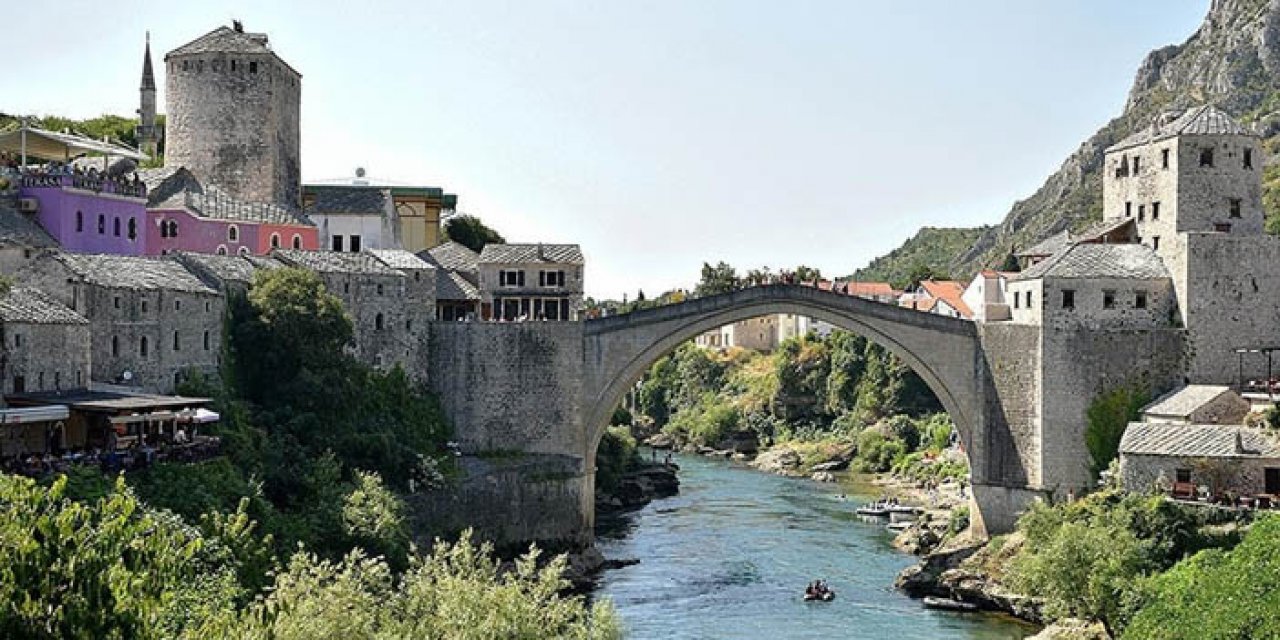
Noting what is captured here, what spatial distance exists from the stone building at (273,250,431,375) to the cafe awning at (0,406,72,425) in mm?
15224

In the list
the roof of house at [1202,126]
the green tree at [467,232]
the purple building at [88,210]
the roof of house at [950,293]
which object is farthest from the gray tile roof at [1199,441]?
the green tree at [467,232]

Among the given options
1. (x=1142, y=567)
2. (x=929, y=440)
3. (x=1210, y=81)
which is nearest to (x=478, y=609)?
(x=1142, y=567)

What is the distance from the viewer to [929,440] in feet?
267

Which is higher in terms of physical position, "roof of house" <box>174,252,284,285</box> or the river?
"roof of house" <box>174,252,284,285</box>

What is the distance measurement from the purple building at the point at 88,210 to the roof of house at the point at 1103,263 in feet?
93.6

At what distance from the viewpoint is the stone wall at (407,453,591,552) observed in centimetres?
4869

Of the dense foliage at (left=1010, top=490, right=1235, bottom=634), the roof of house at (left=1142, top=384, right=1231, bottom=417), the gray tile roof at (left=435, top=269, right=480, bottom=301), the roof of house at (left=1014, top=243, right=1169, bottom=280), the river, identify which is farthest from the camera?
the gray tile roof at (left=435, top=269, right=480, bottom=301)

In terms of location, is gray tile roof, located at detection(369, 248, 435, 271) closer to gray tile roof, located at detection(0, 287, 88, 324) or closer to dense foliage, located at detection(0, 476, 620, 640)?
gray tile roof, located at detection(0, 287, 88, 324)

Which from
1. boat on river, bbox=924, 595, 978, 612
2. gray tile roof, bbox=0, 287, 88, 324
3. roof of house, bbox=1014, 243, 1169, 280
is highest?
roof of house, bbox=1014, 243, 1169, 280

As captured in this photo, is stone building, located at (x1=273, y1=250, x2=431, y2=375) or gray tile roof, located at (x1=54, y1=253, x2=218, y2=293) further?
stone building, located at (x1=273, y1=250, x2=431, y2=375)

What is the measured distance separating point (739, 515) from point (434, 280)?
16.7 meters

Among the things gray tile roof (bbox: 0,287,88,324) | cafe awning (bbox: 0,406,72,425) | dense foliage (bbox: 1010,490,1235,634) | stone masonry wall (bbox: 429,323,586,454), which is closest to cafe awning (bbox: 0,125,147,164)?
gray tile roof (bbox: 0,287,88,324)

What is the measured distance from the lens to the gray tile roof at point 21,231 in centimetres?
4222

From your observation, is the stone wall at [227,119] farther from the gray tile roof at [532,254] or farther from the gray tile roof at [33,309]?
the gray tile roof at [33,309]
